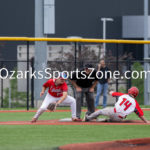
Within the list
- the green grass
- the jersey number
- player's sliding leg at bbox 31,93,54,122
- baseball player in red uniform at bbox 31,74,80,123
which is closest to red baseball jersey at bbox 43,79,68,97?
baseball player in red uniform at bbox 31,74,80,123

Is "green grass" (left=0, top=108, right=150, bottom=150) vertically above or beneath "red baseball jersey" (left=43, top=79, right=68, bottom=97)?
beneath

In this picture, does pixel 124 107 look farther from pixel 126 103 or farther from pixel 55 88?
pixel 55 88

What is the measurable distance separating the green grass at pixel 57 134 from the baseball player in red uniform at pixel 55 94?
96cm

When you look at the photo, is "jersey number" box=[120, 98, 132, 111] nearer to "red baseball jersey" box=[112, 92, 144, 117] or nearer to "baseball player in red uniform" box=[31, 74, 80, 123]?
"red baseball jersey" box=[112, 92, 144, 117]

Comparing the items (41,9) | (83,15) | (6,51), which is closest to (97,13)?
(83,15)

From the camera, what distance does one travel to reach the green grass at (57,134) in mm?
10438

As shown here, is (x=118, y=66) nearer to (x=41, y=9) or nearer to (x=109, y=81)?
(x=109, y=81)

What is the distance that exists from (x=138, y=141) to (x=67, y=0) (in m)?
34.2

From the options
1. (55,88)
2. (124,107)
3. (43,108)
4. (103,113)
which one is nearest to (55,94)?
(55,88)

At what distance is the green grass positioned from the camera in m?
10.4

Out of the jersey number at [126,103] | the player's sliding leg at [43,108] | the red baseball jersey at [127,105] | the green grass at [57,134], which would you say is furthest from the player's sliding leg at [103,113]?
→ the player's sliding leg at [43,108]

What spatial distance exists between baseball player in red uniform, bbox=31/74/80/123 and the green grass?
3.14ft

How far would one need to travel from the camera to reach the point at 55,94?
1485 centimetres

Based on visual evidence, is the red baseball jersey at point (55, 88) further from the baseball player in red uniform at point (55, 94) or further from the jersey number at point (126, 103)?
the jersey number at point (126, 103)
